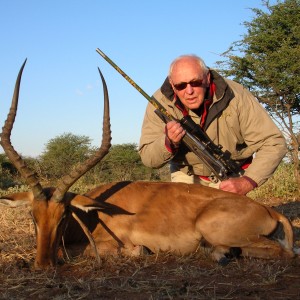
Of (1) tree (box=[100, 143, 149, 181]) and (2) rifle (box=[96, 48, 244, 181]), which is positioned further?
(1) tree (box=[100, 143, 149, 181])

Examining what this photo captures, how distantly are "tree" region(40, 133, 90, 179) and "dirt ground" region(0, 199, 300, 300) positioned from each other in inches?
591

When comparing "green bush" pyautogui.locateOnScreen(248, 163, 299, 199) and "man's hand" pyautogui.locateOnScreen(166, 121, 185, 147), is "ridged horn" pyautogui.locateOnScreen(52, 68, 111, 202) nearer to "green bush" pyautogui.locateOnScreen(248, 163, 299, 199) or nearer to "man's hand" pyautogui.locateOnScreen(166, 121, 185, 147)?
"man's hand" pyautogui.locateOnScreen(166, 121, 185, 147)

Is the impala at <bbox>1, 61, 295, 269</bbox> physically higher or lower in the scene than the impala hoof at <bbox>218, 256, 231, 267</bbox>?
higher

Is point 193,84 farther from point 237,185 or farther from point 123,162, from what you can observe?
point 123,162

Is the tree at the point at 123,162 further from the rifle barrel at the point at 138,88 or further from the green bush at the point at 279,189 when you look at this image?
the rifle barrel at the point at 138,88

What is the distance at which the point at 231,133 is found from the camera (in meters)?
5.62

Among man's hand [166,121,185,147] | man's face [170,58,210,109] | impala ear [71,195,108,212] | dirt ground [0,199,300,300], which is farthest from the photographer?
man's face [170,58,210,109]

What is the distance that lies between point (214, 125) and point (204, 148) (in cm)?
43

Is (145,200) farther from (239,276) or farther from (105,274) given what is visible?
(239,276)

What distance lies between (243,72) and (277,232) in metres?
8.13

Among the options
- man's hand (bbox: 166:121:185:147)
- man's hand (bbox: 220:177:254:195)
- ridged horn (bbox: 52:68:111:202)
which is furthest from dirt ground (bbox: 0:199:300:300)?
man's hand (bbox: 166:121:185:147)

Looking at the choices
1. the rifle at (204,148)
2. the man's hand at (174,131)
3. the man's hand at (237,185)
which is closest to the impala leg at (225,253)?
the man's hand at (237,185)

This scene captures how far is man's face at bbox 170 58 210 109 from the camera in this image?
5328mm

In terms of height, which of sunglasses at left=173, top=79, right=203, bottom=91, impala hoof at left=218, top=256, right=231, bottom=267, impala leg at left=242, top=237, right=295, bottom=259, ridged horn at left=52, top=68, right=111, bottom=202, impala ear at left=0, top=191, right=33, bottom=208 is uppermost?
sunglasses at left=173, top=79, right=203, bottom=91
